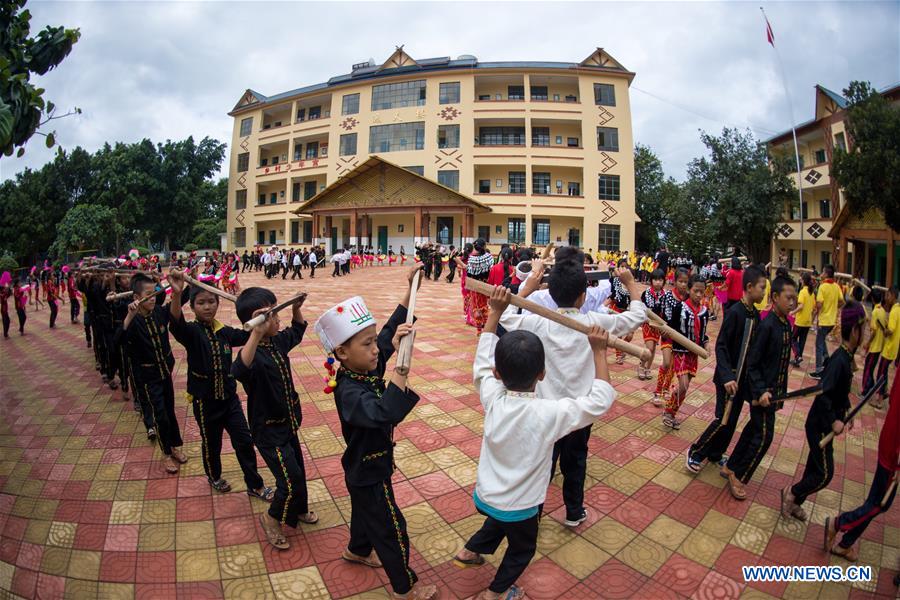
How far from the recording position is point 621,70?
1216 inches

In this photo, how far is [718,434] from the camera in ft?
12.6

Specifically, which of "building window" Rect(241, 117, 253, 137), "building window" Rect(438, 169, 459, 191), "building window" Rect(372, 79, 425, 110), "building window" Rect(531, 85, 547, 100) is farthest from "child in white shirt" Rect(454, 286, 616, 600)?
"building window" Rect(241, 117, 253, 137)

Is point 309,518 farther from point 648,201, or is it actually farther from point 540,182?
point 648,201

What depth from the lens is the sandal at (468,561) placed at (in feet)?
8.83

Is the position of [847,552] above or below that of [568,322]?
below

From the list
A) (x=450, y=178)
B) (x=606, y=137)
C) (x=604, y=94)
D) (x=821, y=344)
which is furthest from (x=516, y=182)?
(x=821, y=344)

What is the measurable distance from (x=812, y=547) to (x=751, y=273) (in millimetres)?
2078

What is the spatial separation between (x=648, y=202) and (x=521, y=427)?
42396mm

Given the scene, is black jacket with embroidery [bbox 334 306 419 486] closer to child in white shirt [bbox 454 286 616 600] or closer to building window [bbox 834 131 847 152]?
child in white shirt [bbox 454 286 616 600]

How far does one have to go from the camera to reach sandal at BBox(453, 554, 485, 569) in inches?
106

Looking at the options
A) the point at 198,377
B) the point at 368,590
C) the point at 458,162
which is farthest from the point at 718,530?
the point at 458,162

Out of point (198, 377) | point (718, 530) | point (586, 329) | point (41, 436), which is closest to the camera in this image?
point (586, 329)

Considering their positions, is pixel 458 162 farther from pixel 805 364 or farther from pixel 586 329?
pixel 586 329

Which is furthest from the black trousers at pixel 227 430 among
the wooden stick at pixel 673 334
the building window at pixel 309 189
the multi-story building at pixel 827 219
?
the building window at pixel 309 189
